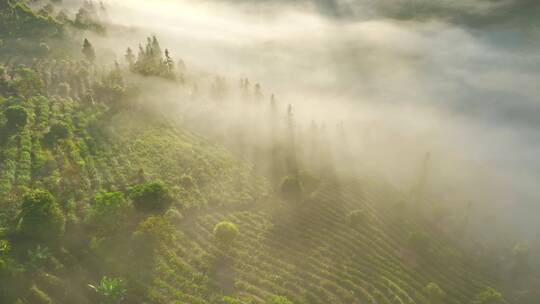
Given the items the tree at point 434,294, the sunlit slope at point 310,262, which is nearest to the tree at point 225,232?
the sunlit slope at point 310,262

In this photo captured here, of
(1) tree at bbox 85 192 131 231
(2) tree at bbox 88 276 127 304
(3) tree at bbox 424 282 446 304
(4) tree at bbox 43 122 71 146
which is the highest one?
(4) tree at bbox 43 122 71 146

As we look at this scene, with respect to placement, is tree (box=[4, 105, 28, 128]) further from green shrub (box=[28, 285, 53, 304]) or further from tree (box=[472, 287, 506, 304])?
tree (box=[472, 287, 506, 304])

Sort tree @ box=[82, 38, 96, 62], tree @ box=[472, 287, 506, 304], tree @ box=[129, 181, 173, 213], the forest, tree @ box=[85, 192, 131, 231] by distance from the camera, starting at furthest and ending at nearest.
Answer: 1. tree @ box=[82, 38, 96, 62]
2. tree @ box=[472, 287, 506, 304]
3. tree @ box=[129, 181, 173, 213]
4. tree @ box=[85, 192, 131, 231]
5. the forest

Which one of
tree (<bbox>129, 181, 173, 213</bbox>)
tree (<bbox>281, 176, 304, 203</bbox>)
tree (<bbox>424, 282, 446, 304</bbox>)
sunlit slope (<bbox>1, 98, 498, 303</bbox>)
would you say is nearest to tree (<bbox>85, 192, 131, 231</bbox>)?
tree (<bbox>129, 181, 173, 213</bbox>)

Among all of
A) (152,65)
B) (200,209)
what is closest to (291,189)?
(200,209)

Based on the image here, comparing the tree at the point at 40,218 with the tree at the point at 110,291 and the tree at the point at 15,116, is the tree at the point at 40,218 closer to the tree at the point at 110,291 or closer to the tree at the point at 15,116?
the tree at the point at 110,291
